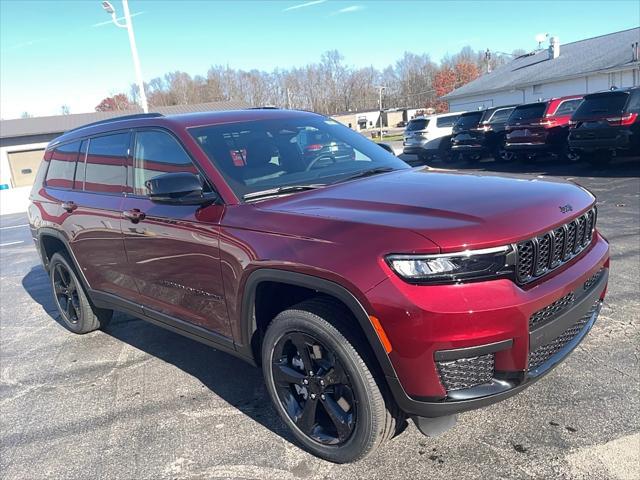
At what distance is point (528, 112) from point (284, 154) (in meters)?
13.7

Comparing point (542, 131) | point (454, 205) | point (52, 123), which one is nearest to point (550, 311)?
point (454, 205)

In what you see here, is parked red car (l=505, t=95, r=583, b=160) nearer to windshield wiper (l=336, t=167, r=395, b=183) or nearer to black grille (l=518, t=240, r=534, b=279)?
windshield wiper (l=336, t=167, r=395, b=183)

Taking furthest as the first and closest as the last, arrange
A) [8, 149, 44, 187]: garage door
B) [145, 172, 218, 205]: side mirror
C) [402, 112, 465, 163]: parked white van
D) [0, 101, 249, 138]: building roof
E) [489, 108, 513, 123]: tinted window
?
1. [0, 101, 249, 138]: building roof
2. [8, 149, 44, 187]: garage door
3. [402, 112, 465, 163]: parked white van
4. [489, 108, 513, 123]: tinted window
5. [145, 172, 218, 205]: side mirror

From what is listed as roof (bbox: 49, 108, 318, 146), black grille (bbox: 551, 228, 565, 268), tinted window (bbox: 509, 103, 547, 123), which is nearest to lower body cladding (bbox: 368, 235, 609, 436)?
black grille (bbox: 551, 228, 565, 268)

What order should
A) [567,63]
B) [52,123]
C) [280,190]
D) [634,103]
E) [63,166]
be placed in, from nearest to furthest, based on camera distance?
1. [280,190]
2. [63,166]
3. [634,103]
4. [567,63]
5. [52,123]

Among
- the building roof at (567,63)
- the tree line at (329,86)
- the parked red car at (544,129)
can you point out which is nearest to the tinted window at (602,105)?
the parked red car at (544,129)

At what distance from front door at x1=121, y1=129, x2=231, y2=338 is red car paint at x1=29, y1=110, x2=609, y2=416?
11 millimetres

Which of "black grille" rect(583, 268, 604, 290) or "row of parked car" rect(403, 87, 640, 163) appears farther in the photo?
"row of parked car" rect(403, 87, 640, 163)

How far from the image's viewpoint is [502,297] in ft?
7.68

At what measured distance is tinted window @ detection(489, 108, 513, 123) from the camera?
17766 mm

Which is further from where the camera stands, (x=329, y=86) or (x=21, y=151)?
(x=329, y=86)

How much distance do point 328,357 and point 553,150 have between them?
14.2 m

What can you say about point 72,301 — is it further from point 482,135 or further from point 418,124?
point 418,124

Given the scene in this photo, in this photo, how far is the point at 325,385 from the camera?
280 centimetres
